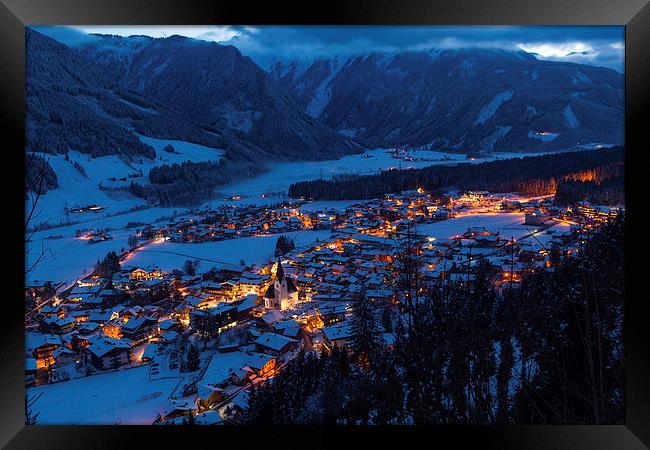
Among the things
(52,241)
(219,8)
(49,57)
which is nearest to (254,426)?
(219,8)

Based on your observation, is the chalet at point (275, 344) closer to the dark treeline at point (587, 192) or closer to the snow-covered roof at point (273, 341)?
the snow-covered roof at point (273, 341)

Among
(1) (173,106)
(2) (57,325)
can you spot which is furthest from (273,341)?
(1) (173,106)

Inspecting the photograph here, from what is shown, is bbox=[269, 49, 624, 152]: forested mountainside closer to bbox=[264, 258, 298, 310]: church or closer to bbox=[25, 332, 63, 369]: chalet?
bbox=[264, 258, 298, 310]: church

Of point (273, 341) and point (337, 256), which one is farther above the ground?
point (337, 256)

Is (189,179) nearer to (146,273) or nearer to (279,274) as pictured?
(146,273)

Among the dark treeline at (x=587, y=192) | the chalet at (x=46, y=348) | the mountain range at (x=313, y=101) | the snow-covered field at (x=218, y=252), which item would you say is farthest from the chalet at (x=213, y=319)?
the dark treeline at (x=587, y=192)

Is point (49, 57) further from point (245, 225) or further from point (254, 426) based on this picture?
point (254, 426)
